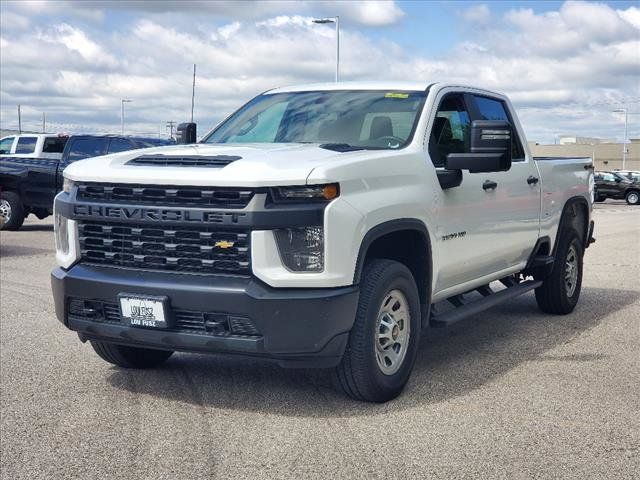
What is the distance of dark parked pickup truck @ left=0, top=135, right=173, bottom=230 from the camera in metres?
18.0

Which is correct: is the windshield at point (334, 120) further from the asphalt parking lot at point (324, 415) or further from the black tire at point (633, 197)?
the black tire at point (633, 197)

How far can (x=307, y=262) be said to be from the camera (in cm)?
502

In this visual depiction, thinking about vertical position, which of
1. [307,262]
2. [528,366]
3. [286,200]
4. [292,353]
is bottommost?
[528,366]

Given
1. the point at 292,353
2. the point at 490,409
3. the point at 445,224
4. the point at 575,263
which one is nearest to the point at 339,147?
the point at 445,224

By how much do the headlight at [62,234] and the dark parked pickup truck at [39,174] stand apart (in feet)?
40.8

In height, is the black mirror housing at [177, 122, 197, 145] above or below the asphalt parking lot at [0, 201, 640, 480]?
above

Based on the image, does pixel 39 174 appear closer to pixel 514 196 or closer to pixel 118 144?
pixel 118 144

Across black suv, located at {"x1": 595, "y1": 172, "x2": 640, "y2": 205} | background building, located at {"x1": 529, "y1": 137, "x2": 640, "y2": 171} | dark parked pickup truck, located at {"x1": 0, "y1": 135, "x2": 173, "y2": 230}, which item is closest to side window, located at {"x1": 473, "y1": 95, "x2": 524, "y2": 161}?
dark parked pickup truck, located at {"x1": 0, "y1": 135, "x2": 173, "y2": 230}

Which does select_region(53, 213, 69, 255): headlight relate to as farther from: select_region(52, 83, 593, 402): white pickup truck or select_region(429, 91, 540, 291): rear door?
select_region(429, 91, 540, 291): rear door

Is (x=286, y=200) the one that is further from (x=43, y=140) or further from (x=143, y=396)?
(x=43, y=140)

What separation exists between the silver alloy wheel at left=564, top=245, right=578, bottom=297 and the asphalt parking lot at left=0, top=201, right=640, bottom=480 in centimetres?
100

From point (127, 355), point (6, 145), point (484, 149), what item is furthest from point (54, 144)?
point (484, 149)

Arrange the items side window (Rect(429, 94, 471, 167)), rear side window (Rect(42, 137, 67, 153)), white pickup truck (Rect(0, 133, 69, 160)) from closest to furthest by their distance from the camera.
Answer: side window (Rect(429, 94, 471, 167)), white pickup truck (Rect(0, 133, 69, 160)), rear side window (Rect(42, 137, 67, 153))

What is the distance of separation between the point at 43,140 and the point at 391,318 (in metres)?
14.8
